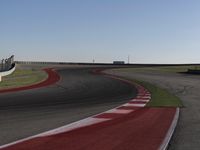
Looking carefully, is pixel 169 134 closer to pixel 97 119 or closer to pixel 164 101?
pixel 97 119

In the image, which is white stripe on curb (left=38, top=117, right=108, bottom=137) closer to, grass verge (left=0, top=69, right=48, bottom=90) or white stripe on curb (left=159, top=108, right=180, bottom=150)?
white stripe on curb (left=159, top=108, right=180, bottom=150)

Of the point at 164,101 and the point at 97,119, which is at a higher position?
the point at 97,119

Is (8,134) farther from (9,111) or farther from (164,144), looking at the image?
(9,111)

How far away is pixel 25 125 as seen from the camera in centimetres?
1085

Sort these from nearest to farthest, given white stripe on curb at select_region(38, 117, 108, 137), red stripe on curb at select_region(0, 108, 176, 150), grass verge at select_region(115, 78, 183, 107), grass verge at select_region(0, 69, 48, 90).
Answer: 1. red stripe on curb at select_region(0, 108, 176, 150)
2. white stripe on curb at select_region(38, 117, 108, 137)
3. grass verge at select_region(115, 78, 183, 107)
4. grass verge at select_region(0, 69, 48, 90)

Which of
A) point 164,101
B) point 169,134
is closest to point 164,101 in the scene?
point 164,101

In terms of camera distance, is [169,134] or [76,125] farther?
[76,125]

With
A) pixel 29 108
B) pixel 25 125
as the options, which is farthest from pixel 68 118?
pixel 29 108

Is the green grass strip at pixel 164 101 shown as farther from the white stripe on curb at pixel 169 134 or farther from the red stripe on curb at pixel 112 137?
the red stripe on curb at pixel 112 137

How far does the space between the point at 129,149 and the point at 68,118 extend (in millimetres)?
4909

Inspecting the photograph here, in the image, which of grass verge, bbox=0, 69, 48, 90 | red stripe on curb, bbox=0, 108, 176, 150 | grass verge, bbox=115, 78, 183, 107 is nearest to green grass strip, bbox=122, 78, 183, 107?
grass verge, bbox=115, 78, 183, 107

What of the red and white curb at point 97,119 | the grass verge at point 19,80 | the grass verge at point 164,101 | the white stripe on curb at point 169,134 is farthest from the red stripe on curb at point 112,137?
the grass verge at point 19,80

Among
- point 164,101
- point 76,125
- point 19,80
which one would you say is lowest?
point 164,101

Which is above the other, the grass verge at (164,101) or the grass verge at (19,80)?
the grass verge at (19,80)
